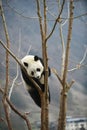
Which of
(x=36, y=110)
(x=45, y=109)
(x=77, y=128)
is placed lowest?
(x=77, y=128)

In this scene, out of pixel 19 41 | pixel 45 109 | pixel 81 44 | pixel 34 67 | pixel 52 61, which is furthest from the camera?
pixel 81 44

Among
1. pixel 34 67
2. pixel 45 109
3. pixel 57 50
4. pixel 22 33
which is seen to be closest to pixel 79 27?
pixel 57 50

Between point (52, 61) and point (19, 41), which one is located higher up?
point (19, 41)

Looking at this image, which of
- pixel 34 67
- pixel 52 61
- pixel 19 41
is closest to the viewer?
pixel 34 67

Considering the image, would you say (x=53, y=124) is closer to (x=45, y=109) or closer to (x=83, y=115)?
(x=83, y=115)

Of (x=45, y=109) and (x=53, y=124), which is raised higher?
(x=45, y=109)

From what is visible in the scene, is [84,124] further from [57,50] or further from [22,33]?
[22,33]

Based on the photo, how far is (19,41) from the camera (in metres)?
2.87

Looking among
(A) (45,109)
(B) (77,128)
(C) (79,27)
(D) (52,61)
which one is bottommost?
(B) (77,128)

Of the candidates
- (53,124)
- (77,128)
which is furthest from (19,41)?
(77,128)

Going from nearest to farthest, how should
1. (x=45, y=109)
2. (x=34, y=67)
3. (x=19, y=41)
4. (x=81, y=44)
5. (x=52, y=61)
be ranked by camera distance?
(x=45, y=109)
(x=34, y=67)
(x=19, y=41)
(x=52, y=61)
(x=81, y=44)

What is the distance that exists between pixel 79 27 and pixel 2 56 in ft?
3.46

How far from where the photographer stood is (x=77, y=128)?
3.21 m

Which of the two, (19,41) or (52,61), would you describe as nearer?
(19,41)
